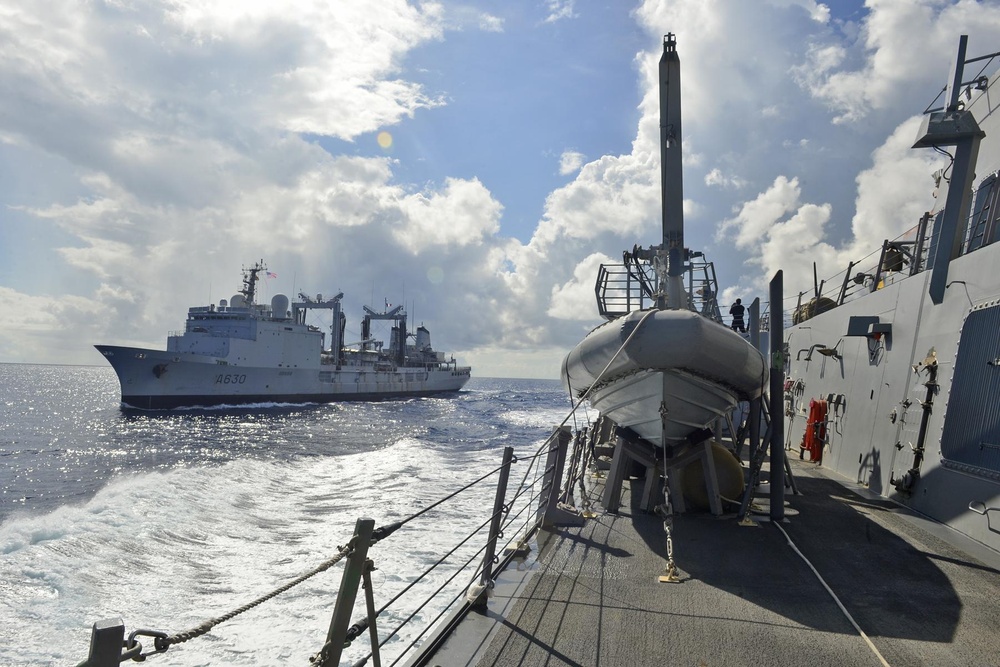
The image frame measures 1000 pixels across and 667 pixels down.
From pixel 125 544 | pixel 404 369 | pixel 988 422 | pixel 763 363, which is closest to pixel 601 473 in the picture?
pixel 763 363

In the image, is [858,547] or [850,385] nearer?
[858,547]

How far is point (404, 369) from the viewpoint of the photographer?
63.9 m

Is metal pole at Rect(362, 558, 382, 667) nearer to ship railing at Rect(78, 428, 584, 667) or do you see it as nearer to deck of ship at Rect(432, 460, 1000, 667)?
ship railing at Rect(78, 428, 584, 667)

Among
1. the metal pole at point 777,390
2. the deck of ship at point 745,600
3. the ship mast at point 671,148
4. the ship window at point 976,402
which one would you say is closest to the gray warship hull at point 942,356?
the ship window at point 976,402

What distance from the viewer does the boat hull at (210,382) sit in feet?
125

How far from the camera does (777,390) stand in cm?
653

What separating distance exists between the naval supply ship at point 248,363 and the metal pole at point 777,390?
39650 mm

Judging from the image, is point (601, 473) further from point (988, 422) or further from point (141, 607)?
point (141, 607)

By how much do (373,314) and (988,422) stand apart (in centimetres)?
6466

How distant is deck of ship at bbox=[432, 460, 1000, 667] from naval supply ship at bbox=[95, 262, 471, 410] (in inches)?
1549

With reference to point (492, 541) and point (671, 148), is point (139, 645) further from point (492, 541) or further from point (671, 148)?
point (671, 148)

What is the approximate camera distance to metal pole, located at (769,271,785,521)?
6531 mm

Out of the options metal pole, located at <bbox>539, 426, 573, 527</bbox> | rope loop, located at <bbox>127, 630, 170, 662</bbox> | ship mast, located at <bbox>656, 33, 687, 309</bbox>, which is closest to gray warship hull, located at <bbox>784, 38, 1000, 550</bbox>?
ship mast, located at <bbox>656, 33, 687, 309</bbox>

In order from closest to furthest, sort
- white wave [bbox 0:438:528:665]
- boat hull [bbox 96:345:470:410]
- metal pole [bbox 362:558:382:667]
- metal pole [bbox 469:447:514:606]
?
metal pole [bbox 362:558:382:667] < metal pole [bbox 469:447:514:606] < white wave [bbox 0:438:528:665] < boat hull [bbox 96:345:470:410]
